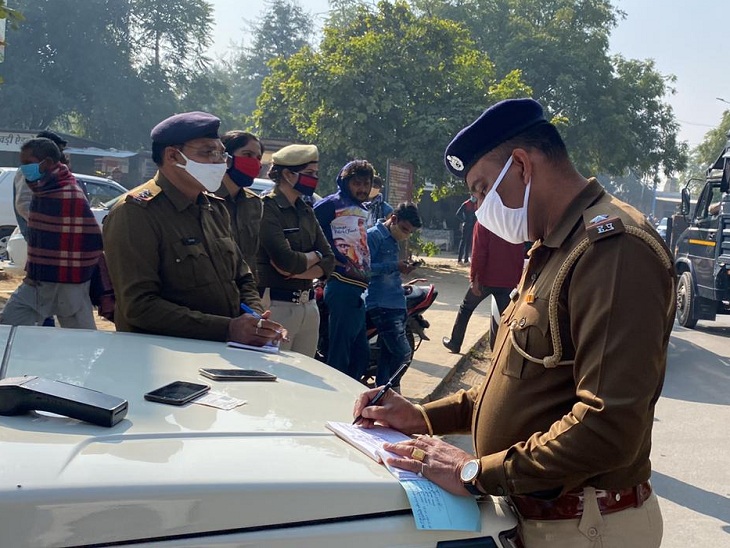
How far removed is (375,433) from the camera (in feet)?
6.03

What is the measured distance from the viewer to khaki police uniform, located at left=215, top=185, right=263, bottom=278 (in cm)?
438

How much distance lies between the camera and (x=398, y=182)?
45.5 ft

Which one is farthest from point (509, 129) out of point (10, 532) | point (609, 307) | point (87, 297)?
point (87, 297)

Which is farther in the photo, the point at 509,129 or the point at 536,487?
the point at 509,129

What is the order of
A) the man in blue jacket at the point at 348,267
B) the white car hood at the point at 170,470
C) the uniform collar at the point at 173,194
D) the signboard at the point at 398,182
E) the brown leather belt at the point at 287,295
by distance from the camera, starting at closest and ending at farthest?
the white car hood at the point at 170,470 < the uniform collar at the point at 173,194 < the brown leather belt at the point at 287,295 < the man in blue jacket at the point at 348,267 < the signboard at the point at 398,182

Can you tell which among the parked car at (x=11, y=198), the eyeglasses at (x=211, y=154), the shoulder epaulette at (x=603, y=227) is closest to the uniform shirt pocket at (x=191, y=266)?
the eyeglasses at (x=211, y=154)

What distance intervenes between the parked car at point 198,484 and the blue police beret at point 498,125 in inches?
30.4

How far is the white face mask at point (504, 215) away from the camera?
1867mm

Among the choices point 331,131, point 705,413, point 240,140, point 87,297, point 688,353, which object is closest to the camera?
point 240,140

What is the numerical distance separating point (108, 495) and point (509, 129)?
1200 mm

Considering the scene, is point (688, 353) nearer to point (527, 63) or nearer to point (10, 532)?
point (10, 532)

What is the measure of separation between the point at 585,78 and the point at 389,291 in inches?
1017

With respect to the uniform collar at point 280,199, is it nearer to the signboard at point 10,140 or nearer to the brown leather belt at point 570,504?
the brown leather belt at point 570,504

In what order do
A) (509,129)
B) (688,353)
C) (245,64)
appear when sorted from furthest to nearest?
(245,64) → (688,353) → (509,129)
